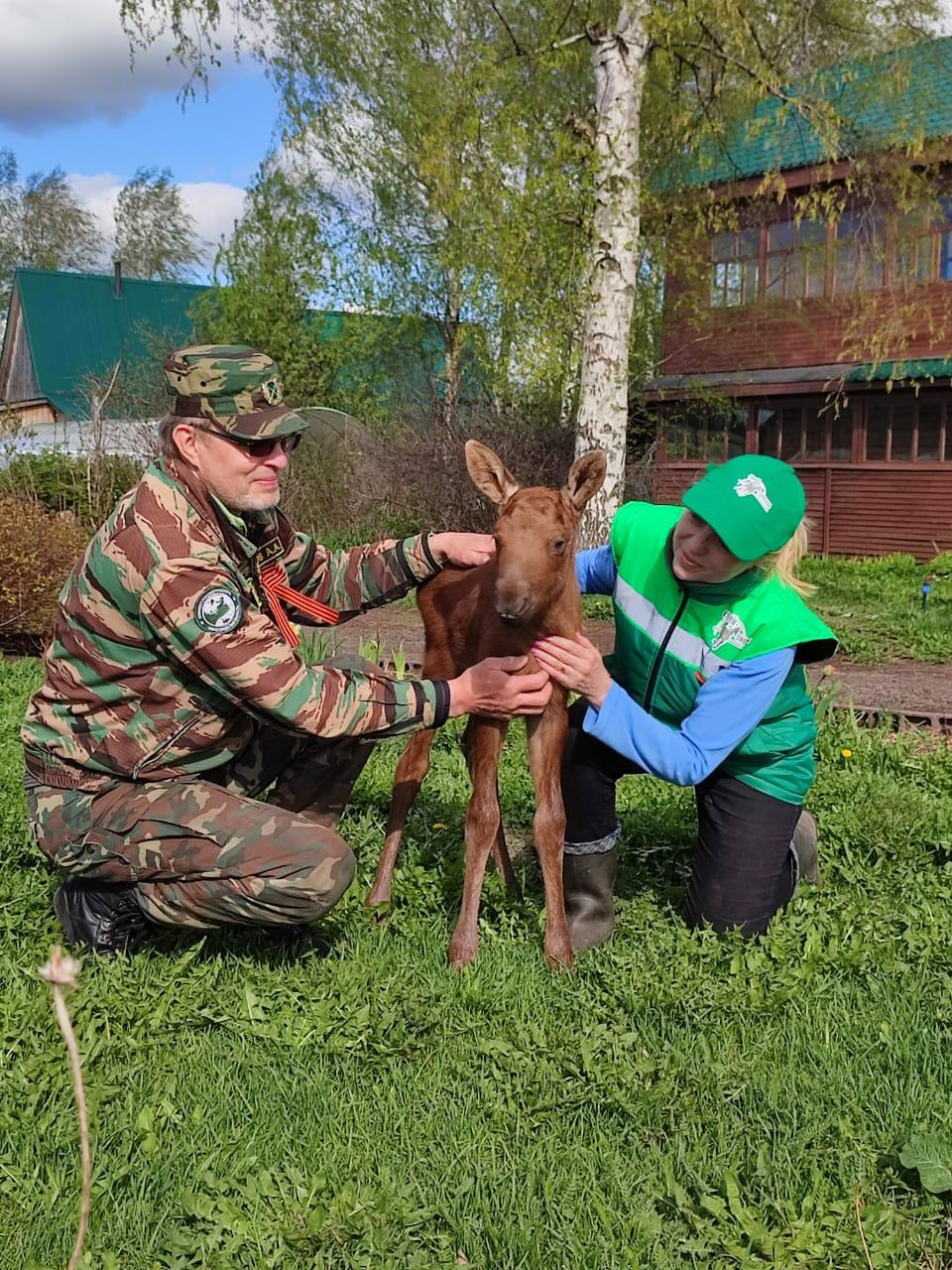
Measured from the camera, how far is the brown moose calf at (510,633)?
368cm

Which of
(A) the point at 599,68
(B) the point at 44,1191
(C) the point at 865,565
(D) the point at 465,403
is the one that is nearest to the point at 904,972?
(B) the point at 44,1191

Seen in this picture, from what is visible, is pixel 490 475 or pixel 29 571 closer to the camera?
pixel 490 475

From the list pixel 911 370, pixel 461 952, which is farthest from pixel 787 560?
pixel 911 370

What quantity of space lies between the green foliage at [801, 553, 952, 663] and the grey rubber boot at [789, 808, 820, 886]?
5.19m

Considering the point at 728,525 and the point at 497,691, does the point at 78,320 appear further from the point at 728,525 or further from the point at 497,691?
the point at 728,525

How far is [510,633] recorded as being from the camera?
4090mm

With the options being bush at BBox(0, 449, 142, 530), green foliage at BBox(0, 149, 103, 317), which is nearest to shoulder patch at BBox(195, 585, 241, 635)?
bush at BBox(0, 449, 142, 530)

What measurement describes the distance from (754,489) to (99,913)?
277cm

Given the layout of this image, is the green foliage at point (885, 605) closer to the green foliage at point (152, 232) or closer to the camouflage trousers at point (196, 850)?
the camouflage trousers at point (196, 850)

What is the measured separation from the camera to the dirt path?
7.72 meters

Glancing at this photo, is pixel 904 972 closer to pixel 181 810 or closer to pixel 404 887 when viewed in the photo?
pixel 404 887

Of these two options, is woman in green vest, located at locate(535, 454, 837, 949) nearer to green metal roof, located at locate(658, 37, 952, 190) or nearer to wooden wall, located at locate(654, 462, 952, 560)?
green metal roof, located at locate(658, 37, 952, 190)

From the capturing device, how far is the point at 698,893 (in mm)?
4375

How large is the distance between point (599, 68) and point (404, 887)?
1098cm
